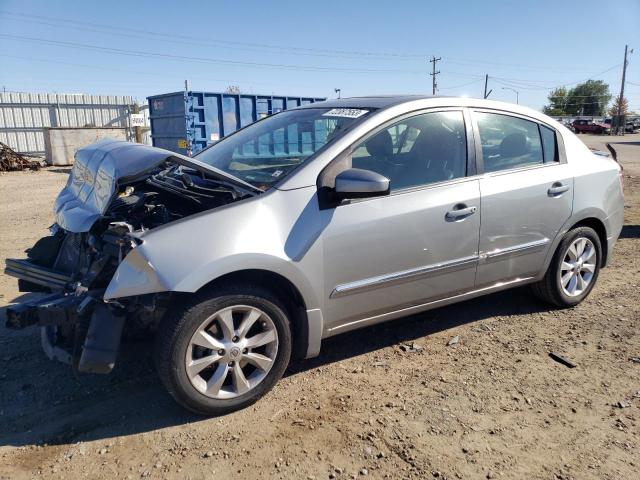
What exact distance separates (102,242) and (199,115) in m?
11.8

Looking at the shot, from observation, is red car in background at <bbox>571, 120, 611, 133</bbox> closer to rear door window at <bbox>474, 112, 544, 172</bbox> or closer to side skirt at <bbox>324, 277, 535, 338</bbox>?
rear door window at <bbox>474, 112, 544, 172</bbox>

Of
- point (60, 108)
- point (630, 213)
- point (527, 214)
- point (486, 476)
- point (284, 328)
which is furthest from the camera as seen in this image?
point (60, 108)

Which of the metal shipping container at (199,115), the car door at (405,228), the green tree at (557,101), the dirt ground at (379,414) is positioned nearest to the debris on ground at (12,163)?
the metal shipping container at (199,115)

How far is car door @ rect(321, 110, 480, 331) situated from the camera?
3.16 metres

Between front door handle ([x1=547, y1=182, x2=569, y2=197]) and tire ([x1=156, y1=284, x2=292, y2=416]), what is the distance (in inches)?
92.2

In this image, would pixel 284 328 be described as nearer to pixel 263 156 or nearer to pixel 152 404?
pixel 152 404

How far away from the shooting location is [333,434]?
9.25 feet

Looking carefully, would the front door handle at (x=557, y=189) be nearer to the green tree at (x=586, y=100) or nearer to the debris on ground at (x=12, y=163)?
the debris on ground at (x=12, y=163)

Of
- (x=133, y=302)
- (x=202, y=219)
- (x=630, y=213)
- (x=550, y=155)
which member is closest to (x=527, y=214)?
(x=550, y=155)

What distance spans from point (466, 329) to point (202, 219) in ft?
7.82

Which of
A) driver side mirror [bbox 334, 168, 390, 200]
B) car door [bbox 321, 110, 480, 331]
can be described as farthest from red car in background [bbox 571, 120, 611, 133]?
driver side mirror [bbox 334, 168, 390, 200]

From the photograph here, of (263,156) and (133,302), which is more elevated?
(263,156)

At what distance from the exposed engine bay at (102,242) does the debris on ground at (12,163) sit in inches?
633

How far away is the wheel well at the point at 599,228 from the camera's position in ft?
14.5
